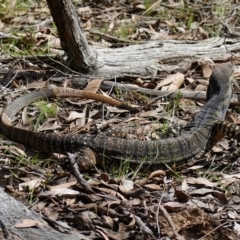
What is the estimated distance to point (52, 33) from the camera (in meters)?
10.4

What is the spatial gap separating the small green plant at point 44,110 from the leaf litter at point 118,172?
0.27ft

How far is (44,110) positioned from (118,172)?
1606mm

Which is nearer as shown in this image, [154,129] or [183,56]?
[154,129]

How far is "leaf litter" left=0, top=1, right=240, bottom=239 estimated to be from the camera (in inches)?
220

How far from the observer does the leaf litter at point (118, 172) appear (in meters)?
5.59

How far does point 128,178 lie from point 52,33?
4169 mm

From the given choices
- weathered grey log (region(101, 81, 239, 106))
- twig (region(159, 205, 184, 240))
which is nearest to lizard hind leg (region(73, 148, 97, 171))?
twig (region(159, 205, 184, 240))

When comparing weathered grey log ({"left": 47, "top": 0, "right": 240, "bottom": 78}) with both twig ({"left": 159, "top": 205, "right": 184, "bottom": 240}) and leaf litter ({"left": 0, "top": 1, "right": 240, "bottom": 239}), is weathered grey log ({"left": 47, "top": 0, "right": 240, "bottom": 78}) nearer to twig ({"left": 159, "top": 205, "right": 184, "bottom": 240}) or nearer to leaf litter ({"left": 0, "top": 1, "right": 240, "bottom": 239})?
leaf litter ({"left": 0, "top": 1, "right": 240, "bottom": 239})

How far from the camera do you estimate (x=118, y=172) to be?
7.01m

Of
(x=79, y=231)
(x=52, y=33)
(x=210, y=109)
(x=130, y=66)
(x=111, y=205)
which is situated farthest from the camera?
(x=52, y=33)

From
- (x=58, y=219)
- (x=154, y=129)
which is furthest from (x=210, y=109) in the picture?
(x=58, y=219)

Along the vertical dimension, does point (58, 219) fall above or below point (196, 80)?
above

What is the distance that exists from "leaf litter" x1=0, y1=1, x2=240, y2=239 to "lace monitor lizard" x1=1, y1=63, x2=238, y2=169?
0.14 m

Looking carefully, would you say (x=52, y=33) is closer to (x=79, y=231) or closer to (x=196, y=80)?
(x=196, y=80)
